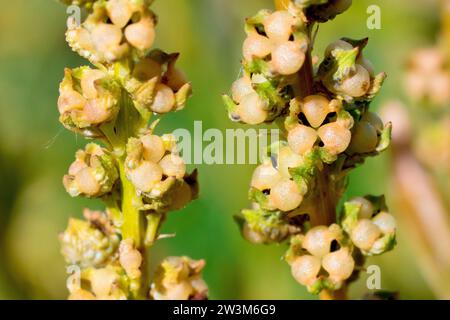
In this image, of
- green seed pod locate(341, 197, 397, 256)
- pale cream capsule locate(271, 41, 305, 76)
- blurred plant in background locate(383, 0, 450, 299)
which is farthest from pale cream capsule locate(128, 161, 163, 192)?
blurred plant in background locate(383, 0, 450, 299)

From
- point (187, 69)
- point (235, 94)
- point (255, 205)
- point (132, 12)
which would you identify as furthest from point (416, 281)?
point (132, 12)

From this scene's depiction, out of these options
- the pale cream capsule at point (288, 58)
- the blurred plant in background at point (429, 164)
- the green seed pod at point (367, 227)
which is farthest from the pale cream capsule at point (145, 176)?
the blurred plant in background at point (429, 164)

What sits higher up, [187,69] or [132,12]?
[187,69]

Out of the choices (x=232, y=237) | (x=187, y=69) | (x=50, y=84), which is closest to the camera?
(x=232, y=237)

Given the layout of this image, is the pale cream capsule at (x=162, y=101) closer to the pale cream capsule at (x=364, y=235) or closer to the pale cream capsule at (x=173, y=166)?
the pale cream capsule at (x=173, y=166)

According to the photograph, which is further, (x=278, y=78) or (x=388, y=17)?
(x=388, y=17)

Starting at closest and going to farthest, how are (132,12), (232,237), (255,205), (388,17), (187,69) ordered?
1. (132,12)
2. (255,205)
3. (232,237)
4. (187,69)
5. (388,17)

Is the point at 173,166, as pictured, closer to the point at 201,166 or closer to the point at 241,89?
the point at 241,89
